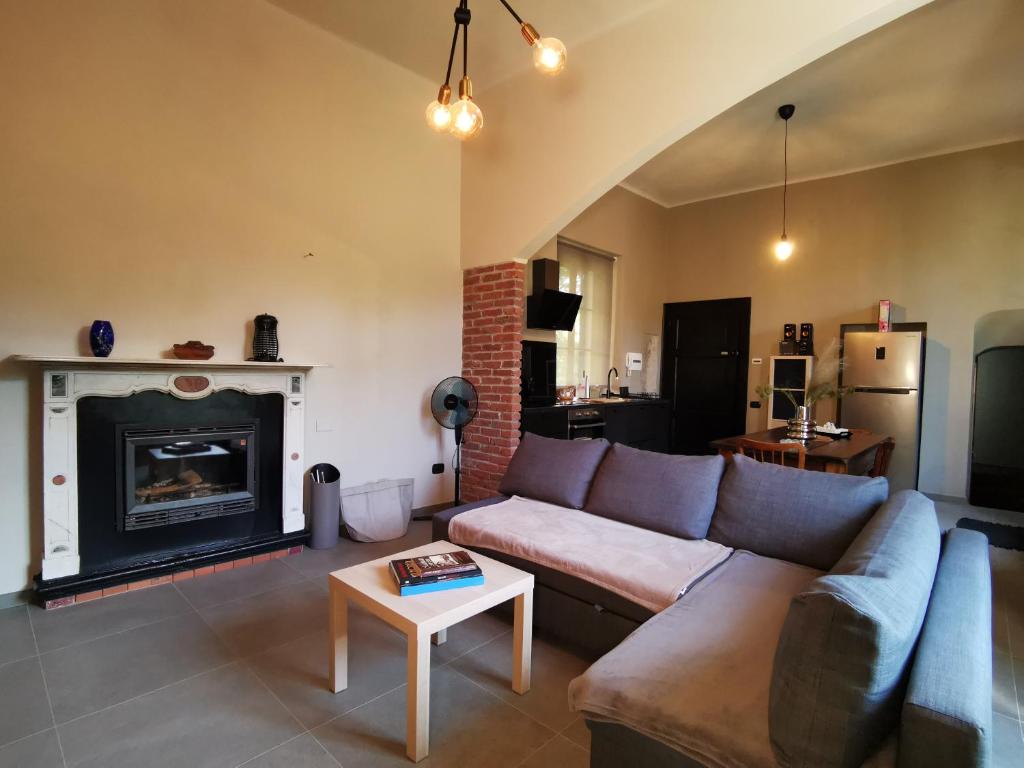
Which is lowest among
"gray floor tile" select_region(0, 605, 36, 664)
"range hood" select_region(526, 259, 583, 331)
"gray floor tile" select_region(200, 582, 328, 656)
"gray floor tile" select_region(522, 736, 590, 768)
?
"gray floor tile" select_region(522, 736, 590, 768)

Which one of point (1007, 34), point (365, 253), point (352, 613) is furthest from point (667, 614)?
point (1007, 34)

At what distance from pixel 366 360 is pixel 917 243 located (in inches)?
224

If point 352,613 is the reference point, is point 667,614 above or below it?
above

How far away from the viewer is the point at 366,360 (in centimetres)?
406

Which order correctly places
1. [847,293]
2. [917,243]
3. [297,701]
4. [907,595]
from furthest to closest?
[847,293]
[917,243]
[297,701]
[907,595]

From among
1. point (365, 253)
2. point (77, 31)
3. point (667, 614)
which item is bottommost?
point (667, 614)

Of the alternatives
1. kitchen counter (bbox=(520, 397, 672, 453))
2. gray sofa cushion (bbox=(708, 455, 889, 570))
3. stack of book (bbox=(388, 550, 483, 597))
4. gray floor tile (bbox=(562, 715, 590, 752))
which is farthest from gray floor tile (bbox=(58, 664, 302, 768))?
kitchen counter (bbox=(520, 397, 672, 453))

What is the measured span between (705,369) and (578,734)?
5.62 m

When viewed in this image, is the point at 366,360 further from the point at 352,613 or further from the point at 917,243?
the point at 917,243

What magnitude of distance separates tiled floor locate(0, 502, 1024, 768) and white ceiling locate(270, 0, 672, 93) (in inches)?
149

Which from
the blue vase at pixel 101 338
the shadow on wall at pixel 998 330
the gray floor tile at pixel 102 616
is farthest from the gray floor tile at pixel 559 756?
the shadow on wall at pixel 998 330

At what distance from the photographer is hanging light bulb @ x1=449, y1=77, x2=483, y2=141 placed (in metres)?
2.37

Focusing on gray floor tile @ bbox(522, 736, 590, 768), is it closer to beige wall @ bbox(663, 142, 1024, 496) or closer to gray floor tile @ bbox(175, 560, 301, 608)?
gray floor tile @ bbox(175, 560, 301, 608)

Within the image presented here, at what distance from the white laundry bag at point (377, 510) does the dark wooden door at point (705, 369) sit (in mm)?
4157
